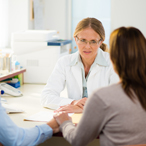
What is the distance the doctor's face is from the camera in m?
2.07

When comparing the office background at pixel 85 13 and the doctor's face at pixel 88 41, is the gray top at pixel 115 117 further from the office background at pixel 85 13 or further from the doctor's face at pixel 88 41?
the office background at pixel 85 13

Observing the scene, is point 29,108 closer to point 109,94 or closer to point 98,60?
point 98,60

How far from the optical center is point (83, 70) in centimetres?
219

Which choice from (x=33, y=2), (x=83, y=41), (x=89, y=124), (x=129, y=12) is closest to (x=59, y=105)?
(x=83, y=41)

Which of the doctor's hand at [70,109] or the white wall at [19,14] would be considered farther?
the white wall at [19,14]

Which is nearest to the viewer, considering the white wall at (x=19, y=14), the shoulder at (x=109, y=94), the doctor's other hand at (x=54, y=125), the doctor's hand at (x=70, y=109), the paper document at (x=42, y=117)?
the shoulder at (x=109, y=94)

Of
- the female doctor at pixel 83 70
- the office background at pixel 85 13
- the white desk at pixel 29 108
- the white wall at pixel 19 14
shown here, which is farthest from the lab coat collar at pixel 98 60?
the office background at pixel 85 13

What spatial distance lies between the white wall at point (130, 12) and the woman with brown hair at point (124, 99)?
4.44m

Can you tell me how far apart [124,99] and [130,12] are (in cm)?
459

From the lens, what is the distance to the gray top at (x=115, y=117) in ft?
3.67

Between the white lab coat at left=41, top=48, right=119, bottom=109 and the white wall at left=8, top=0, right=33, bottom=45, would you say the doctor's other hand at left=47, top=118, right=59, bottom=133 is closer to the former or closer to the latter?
the white lab coat at left=41, top=48, right=119, bottom=109

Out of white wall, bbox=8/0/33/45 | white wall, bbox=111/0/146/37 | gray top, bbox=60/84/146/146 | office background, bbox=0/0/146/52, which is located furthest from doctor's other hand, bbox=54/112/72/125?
white wall, bbox=111/0/146/37

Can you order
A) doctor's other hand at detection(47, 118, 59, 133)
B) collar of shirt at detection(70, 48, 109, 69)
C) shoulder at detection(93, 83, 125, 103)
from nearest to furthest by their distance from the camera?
shoulder at detection(93, 83, 125, 103) < doctor's other hand at detection(47, 118, 59, 133) < collar of shirt at detection(70, 48, 109, 69)

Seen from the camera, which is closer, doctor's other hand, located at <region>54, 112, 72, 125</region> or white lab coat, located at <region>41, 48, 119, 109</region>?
doctor's other hand, located at <region>54, 112, 72, 125</region>
